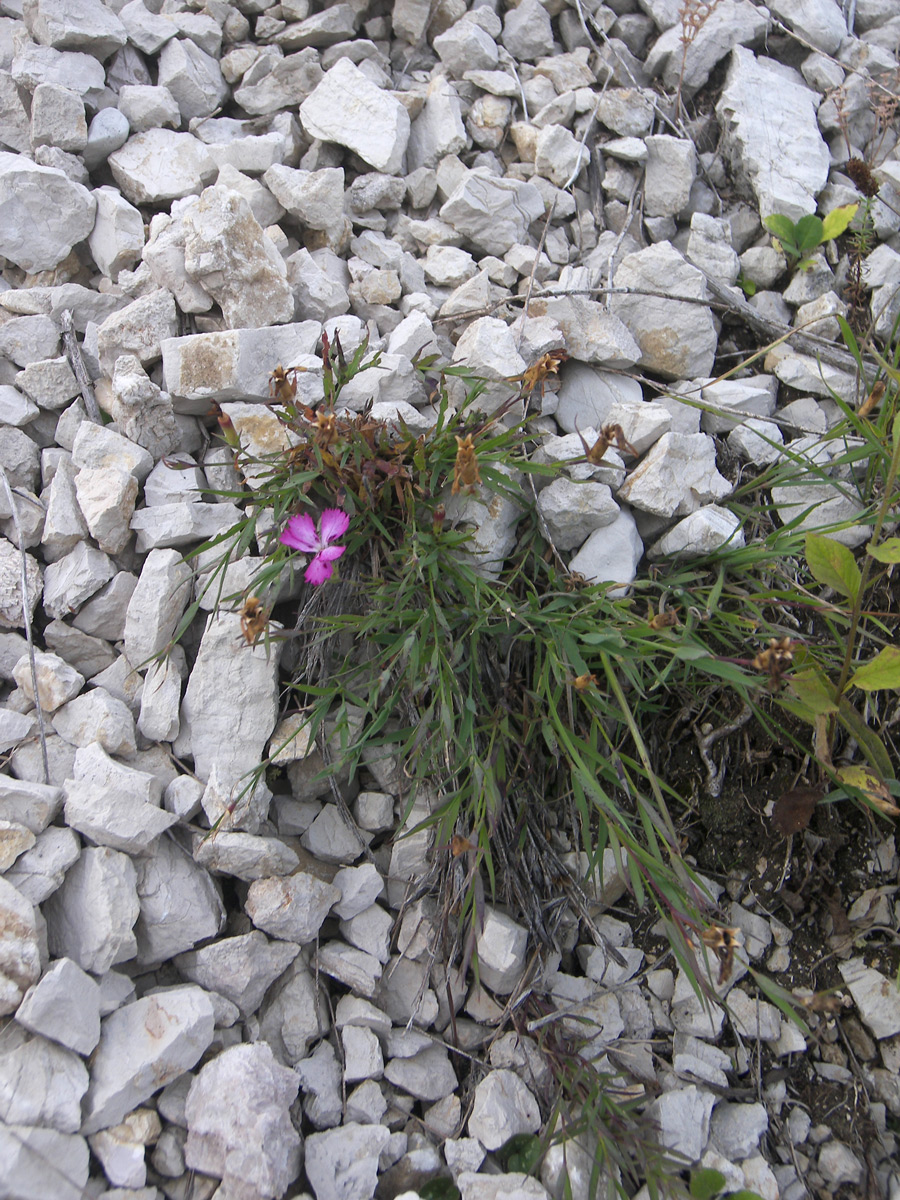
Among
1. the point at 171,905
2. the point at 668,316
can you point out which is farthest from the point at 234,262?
the point at 171,905

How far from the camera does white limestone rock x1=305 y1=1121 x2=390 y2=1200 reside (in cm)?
143

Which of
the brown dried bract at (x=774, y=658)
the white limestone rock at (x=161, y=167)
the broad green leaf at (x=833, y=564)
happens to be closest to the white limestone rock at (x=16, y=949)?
the brown dried bract at (x=774, y=658)

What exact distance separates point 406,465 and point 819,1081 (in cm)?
159

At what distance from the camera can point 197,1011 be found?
1.45 metres

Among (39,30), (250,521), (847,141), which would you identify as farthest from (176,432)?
(847,141)

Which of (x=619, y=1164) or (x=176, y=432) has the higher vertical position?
(x=176, y=432)

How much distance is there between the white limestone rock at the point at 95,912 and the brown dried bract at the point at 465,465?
0.97 m

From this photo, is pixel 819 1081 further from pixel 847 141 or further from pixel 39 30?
pixel 39 30

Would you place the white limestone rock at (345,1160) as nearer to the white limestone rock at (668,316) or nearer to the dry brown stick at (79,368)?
the dry brown stick at (79,368)

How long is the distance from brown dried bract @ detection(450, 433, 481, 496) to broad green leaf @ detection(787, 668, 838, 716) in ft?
2.36

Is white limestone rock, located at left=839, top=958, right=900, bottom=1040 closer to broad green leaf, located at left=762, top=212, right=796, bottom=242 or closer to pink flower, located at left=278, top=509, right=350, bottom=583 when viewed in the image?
pink flower, located at left=278, top=509, right=350, bottom=583

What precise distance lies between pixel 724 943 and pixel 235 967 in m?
0.90

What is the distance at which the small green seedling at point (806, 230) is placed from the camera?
7.32ft

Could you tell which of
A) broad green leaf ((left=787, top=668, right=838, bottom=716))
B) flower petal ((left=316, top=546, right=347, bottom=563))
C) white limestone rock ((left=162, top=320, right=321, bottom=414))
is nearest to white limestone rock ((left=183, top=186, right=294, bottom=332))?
white limestone rock ((left=162, top=320, right=321, bottom=414))
